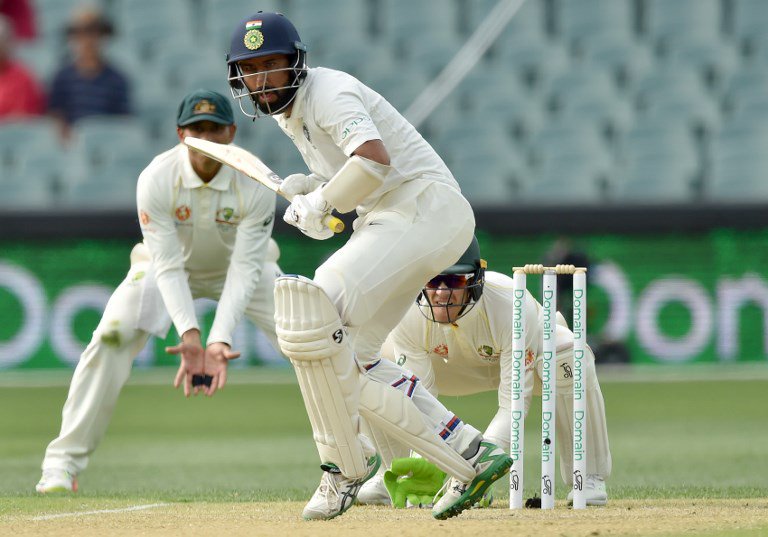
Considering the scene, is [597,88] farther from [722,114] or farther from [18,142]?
[18,142]

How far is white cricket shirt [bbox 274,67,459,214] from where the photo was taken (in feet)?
15.0

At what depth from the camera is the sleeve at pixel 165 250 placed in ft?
20.9

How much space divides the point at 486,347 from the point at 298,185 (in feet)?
4.08

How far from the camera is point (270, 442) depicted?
9.13m

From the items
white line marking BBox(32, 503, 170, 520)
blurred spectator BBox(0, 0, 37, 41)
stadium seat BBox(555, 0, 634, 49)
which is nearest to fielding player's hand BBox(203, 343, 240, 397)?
white line marking BBox(32, 503, 170, 520)

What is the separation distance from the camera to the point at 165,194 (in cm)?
662

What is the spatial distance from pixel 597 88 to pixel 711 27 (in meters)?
1.65

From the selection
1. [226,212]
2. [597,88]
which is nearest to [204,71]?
[597,88]

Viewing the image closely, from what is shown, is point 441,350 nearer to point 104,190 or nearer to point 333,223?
point 333,223

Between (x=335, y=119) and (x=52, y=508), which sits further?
(x=52, y=508)

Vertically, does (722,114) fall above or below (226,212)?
below

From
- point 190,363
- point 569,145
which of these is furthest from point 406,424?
point 569,145

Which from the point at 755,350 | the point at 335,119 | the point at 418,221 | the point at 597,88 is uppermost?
the point at 335,119

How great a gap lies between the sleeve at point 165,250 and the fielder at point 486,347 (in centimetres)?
106
